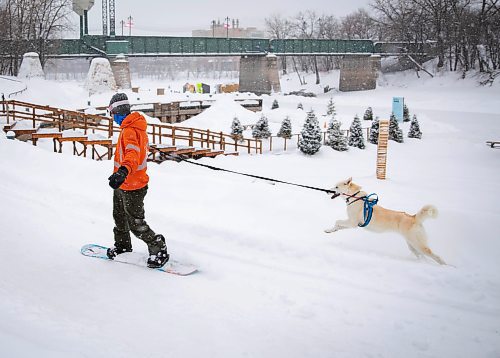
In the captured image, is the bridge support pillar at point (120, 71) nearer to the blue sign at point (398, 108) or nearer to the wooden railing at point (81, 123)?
the wooden railing at point (81, 123)

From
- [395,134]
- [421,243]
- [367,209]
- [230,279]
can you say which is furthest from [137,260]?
[395,134]

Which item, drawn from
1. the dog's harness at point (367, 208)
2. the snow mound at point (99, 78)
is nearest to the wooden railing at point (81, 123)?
the dog's harness at point (367, 208)

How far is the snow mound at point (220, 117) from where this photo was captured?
32.7 meters

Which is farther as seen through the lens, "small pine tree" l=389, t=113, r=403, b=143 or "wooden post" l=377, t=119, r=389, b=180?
"small pine tree" l=389, t=113, r=403, b=143

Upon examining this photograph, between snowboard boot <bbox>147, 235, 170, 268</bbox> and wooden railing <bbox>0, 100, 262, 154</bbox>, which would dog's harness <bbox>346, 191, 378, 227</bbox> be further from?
wooden railing <bbox>0, 100, 262, 154</bbox>

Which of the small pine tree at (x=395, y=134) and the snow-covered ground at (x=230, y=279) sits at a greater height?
the snow-covered ground at (x=230, y=279)

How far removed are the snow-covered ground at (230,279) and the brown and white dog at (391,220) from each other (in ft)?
0.70

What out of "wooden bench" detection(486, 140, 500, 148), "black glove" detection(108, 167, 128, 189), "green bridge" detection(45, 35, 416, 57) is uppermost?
"green bridge" detection(45, 35, 416, 57)

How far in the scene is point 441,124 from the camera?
38.2 m

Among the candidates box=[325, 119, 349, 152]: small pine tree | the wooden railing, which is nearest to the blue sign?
box=[325, 119, 349, 152]: small pine tree

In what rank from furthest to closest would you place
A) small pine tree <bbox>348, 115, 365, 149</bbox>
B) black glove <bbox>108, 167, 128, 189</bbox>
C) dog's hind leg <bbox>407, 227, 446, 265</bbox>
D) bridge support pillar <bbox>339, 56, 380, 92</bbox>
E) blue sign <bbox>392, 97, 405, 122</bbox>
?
1. bridge support pillar <bbox>339, 56, 380, 92</bbox>
2. blue sign <bbox>392, 97, 405, 122</bbox>
3. small pine tree <bbox>348, 115, 365, 149</bbox>
4. dog's hind leg <bbox>407, 227, 446, 265</bbox>
5. black glove <bbox>108, 167, 128, 189</bbox>

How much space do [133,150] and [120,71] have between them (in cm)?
4520

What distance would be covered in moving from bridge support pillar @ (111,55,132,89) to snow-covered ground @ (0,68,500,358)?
38.0 metres

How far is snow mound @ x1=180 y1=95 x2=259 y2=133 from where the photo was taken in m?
32.7
